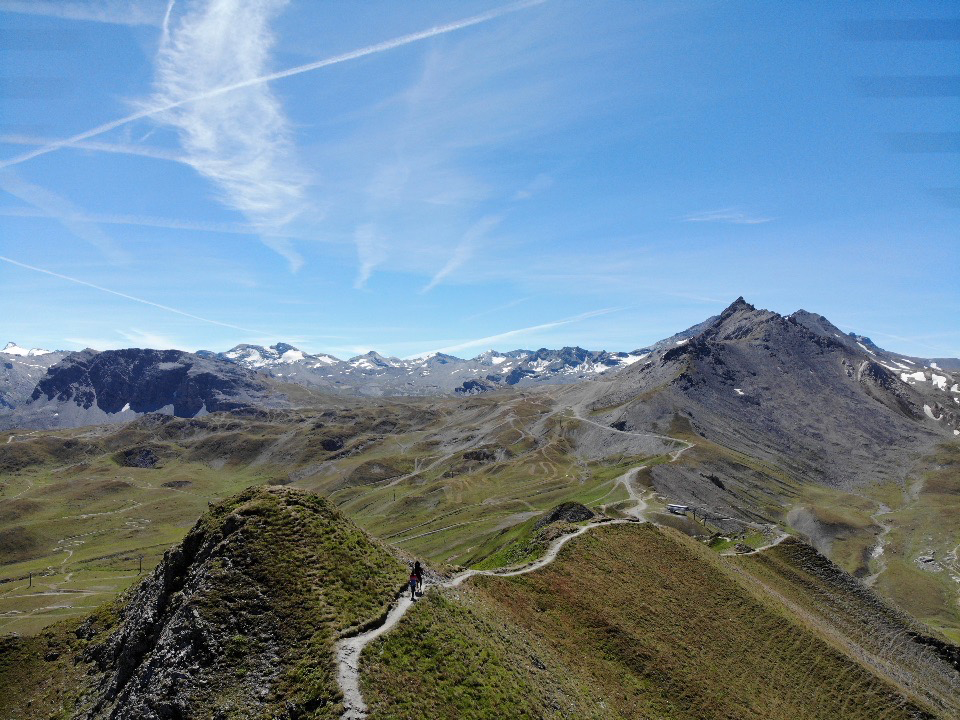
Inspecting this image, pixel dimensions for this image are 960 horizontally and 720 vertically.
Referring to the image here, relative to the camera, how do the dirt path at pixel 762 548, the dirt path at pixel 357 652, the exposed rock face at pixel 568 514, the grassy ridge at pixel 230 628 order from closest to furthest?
the dirt path at pixel 357 652
the grassy ridge at pixel 230 628
the dirt path at pixel 762 548
the exposed rock face at pixel 568 514

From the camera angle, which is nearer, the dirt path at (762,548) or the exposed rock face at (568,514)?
the dirt path at (762,548)

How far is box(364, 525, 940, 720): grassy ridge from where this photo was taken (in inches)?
1188

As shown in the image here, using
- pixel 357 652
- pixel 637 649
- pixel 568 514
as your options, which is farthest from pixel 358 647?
pixel 568 514

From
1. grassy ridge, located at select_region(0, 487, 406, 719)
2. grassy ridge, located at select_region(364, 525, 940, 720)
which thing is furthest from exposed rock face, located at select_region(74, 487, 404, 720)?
grassy ridge, located at select_region(364, 525, 940, 720)

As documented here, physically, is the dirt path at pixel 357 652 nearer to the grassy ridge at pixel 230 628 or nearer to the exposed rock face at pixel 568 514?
the grassy ridge at pixel 230 628

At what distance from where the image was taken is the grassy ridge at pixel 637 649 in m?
30.2

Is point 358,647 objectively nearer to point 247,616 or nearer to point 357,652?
point 357,652

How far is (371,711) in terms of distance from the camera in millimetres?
25641

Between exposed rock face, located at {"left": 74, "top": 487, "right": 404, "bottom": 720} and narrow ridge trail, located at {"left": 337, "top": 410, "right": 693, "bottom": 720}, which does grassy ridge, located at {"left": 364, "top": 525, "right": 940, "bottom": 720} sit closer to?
narrow ridge trail, located at {"left": 337, "top": 410, "right": 693, "bottom": 720}

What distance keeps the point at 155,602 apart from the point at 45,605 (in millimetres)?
151600

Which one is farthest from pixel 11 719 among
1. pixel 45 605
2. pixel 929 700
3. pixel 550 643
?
pixel 45 605

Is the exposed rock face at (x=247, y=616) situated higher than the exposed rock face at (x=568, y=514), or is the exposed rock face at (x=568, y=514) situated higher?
the exposed rock face at (x=247, y=616)

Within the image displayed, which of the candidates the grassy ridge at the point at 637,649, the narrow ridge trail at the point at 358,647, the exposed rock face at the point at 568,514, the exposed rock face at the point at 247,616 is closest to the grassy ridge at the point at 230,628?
the exposed rock face at the point at 247,616

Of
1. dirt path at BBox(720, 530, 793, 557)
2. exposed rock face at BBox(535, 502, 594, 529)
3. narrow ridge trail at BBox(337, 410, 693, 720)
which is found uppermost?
narrow ridge trail at BBox(337, 410, 693, 720)
